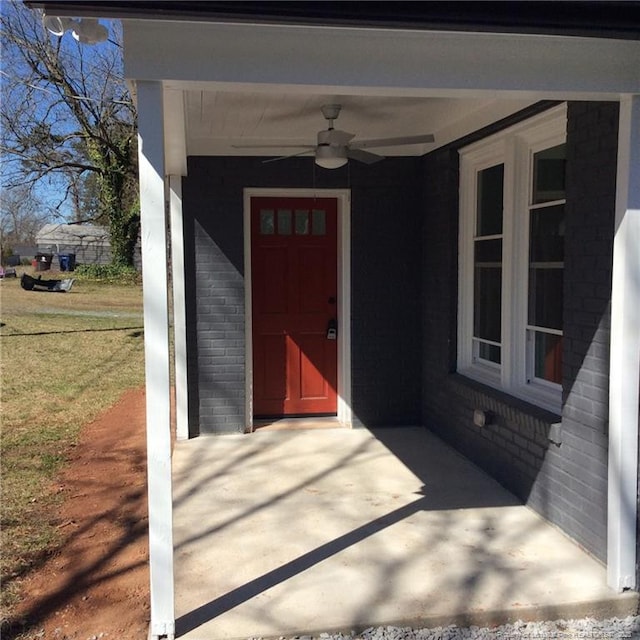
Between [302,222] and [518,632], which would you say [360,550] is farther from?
[302,222]

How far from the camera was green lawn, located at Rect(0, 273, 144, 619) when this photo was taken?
4185 mm

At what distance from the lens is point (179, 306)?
6.17 metres

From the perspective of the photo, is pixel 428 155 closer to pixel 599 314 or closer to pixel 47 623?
pixel 599 314

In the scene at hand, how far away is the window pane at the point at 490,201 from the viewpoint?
5.07m

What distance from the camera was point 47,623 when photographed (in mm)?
3096

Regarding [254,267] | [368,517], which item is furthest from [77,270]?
[368,517]

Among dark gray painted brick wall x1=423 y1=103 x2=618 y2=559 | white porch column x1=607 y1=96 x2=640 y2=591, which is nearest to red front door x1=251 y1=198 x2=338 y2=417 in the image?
dark gray painted brick wall x1=423 y1=103 x2=618 y2=559

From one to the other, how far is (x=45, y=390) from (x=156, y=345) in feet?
22.2

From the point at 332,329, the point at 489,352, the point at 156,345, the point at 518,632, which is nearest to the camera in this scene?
the point at 156,345

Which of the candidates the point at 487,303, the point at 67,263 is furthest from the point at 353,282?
the point at 67,263

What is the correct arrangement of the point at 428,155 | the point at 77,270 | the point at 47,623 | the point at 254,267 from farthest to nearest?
1. the point at 77,270
2. the point at 254,267
3. the point at 428,155
4. the point at 47,623

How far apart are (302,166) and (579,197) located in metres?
3.15

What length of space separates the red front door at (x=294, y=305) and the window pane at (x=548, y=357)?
2.51 metres

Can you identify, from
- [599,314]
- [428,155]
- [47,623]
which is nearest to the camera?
[47,623]
